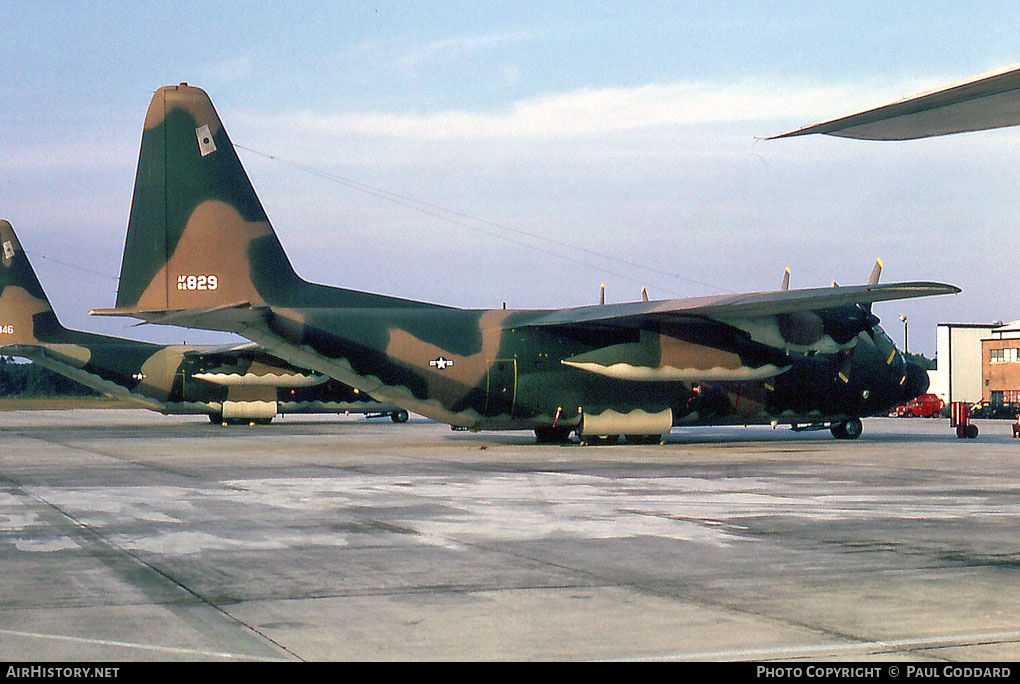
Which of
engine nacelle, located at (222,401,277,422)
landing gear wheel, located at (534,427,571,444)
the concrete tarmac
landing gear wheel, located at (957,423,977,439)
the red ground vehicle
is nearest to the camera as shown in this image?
the concrete tarmac

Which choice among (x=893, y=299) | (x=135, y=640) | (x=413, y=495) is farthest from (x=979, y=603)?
(x=893, y=299)

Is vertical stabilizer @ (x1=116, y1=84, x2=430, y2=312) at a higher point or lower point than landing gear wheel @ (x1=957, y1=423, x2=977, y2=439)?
higher

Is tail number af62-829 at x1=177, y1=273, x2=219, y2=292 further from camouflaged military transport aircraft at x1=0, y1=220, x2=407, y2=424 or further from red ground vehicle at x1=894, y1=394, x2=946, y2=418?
red ground vehicle at x1=894, y1=394, x2=946, y2=418

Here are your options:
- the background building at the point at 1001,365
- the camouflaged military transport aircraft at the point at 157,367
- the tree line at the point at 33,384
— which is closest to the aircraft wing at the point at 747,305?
the camouflaged military transport aircraft at the point at 157,367

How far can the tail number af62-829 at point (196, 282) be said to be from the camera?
25.6m

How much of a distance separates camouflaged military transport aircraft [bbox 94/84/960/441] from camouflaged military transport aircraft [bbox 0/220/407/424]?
15854 millimetres

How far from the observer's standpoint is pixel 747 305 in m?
24.8

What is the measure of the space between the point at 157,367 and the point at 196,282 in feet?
57.4

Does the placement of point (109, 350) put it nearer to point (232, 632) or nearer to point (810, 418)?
point (810, 418)

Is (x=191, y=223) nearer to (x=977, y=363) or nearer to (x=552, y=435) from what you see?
(x=552, y=435)

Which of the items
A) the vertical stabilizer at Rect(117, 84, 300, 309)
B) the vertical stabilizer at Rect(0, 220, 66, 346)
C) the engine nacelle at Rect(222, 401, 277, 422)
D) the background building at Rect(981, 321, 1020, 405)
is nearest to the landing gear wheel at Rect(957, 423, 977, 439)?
the vertical stabilizer at Rect(117, 84, 300, 309)

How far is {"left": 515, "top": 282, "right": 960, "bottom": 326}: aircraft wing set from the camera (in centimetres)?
2305
